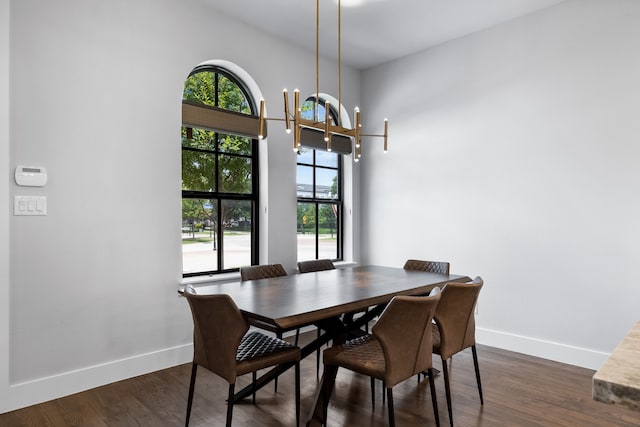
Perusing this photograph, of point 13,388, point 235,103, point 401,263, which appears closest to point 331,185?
point 401,263

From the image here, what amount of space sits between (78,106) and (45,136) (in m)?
0.32

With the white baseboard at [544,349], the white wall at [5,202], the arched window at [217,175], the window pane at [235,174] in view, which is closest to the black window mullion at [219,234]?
the arched window at [217,175]

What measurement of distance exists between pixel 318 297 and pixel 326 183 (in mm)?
2764

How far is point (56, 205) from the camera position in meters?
2.78

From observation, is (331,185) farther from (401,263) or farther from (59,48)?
(59,48)

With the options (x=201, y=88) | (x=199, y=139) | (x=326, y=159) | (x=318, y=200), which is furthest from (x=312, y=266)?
(x=201, y=88)

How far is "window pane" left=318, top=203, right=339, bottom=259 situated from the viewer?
16.0 feet

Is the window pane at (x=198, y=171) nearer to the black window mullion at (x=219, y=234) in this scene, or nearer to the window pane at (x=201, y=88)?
the black window mullion at (x=219, y=234)

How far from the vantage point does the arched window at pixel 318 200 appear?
4.64 meters

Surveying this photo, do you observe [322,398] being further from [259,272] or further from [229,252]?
[229,252]

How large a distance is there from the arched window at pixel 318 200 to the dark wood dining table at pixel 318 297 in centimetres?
138

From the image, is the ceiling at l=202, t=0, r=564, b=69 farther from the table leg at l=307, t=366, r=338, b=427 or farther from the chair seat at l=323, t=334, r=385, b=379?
the table leg at l=307, t=366, r=338, b=427

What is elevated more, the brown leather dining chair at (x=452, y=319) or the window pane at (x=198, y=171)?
the window pane at (x=198, y=171)

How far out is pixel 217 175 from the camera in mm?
3848
